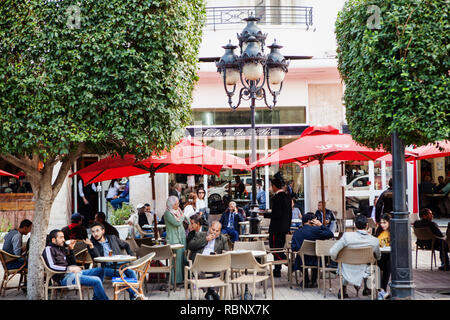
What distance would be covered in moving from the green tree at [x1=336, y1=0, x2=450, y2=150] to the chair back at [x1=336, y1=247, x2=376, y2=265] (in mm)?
1821

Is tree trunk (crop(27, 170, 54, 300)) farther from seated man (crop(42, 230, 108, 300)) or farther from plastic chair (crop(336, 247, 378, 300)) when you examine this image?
plastic chair (crop(336, 247, 378, 300))

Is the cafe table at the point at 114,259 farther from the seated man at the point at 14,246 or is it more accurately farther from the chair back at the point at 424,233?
the chair back at the point at 424,233

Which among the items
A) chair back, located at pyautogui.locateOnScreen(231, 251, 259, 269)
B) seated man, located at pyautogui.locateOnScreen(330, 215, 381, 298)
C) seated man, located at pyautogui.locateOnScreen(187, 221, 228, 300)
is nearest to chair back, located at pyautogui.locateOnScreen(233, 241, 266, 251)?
seated man, located at pyautogui.locateOnScreen(187, 221, 228, 300)

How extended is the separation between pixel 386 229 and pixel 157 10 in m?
5.63

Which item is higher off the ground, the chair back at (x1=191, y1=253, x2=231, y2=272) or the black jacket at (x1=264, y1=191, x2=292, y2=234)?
the black jacket at (x1=264, y1=191, x2=292, y2=234)

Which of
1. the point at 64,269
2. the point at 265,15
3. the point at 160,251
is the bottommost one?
the point at 64,269

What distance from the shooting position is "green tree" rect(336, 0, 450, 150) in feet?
23.2

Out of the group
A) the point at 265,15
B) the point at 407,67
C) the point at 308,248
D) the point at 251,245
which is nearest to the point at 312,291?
the point at 308,248

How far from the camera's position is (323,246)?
878 cm

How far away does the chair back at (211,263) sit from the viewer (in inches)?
296

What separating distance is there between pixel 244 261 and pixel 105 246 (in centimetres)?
253

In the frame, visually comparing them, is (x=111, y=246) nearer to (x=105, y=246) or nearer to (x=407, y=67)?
(x=105, y=246)

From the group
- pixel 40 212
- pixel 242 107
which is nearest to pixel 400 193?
pixel 40 212

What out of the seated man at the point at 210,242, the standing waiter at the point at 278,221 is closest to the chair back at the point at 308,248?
the seated man at the point at 210,242
